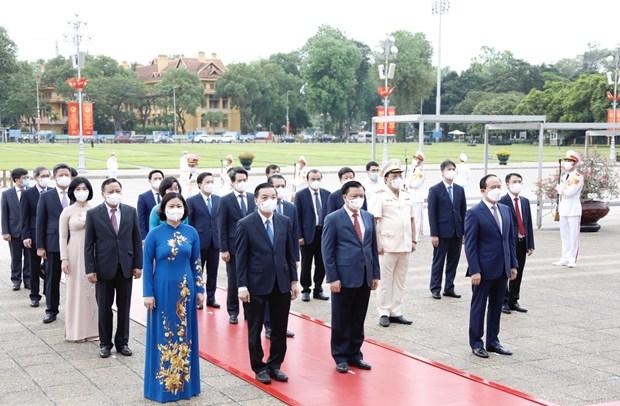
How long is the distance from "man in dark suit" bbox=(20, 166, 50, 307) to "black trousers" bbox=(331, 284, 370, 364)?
466 centimetres

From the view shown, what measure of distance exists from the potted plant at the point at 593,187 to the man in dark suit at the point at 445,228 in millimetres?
6825

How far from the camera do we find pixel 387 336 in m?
8.05

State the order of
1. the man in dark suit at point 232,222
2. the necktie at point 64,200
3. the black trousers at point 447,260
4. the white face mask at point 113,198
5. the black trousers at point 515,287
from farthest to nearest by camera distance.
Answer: the black trousers at point 447,260 → the black trousers at point 515,287 → the necktie at point 64,200 → the man in dark suit at point 232,222 → the white face mask at point 113,198

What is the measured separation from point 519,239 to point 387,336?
2.27 m

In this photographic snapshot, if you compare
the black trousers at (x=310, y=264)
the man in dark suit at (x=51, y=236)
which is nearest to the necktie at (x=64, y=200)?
the man in dark suit at (x=51, y=236)

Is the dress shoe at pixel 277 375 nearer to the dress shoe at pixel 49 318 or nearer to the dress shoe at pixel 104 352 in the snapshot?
the dress shoe at pixel 104 352

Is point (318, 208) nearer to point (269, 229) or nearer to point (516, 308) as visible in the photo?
point (516, 308)

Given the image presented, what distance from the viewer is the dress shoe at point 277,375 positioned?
642 centimetres

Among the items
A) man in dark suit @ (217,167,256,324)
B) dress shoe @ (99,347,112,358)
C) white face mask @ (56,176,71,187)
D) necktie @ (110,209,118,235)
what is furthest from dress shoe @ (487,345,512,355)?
white face mask @ (56,176,71,187)

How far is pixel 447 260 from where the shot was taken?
10.0 metres

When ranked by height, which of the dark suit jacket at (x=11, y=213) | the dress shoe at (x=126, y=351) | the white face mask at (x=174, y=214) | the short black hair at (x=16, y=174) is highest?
the short black hair at (x=16, y=174)

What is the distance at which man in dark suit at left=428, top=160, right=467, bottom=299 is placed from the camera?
9.91m

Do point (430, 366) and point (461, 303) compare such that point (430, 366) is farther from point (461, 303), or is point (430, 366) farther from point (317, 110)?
point (317, 110)

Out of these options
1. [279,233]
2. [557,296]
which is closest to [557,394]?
[279,233]
